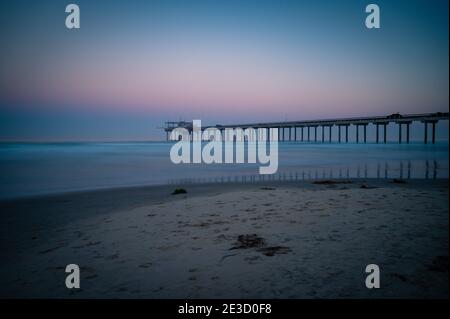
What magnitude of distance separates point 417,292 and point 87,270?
12.8 ft

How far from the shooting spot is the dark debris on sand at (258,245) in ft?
12.4

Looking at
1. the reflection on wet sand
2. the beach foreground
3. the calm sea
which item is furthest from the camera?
the reflection on wet sand

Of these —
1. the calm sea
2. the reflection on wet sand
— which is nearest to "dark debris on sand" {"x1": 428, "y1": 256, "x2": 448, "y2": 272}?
the reflection on wet sand

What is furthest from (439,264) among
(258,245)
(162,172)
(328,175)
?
(162,172)

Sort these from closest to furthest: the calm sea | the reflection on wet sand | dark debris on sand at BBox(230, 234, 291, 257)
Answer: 1. dark debris on sand at BBox(230, 234, 291, 257)
2. the calm sea
3. the reflection on wet sand

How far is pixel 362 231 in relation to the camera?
439 cm

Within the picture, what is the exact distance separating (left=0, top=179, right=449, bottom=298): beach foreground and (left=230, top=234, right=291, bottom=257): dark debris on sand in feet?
0.05

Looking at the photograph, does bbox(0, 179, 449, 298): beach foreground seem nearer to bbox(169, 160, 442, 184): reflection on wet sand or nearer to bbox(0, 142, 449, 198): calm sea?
bbox(0, 142, 449, 198): calm sea

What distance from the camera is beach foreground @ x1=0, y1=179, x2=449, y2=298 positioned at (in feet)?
9.64

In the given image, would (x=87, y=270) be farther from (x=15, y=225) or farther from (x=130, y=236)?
(x=15, y=225)

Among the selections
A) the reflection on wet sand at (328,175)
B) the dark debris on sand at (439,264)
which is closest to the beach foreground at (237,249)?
the dark debris on sand at (439,264)

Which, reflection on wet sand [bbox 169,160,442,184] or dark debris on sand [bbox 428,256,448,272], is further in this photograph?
reflection on wet sand [bbox 169,160,442,184]

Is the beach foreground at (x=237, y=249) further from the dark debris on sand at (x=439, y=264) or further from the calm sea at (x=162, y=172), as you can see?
the calm sea at (x=162, y=172)
